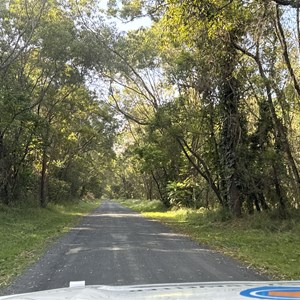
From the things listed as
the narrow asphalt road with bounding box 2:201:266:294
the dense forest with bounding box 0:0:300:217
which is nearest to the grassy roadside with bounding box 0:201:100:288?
the narrow asphalt road with bounding box 2:201:266:294

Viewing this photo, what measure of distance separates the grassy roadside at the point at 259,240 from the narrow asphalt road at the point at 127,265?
60 cm

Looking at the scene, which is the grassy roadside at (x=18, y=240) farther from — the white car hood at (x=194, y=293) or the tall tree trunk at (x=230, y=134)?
the tall tree trunk at (x=230, y=134)

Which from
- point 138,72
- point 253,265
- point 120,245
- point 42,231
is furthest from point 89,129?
point 253,265

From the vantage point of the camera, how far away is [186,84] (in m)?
21.3

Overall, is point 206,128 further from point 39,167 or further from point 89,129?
point 39,167

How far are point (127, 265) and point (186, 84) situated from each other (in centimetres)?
1354

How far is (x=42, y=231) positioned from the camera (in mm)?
17609

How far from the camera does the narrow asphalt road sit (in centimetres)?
790

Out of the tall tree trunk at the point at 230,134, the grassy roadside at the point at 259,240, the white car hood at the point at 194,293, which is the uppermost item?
the tall tree trunk at the point at 230,134

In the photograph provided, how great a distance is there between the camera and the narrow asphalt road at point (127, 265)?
7898 mm

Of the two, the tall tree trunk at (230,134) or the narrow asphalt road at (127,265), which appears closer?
the narrow asphalt road at (127,265)

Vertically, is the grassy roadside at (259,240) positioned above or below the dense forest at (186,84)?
below

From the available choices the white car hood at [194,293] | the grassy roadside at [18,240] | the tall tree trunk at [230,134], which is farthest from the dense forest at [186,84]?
the white car hood at [194,293]

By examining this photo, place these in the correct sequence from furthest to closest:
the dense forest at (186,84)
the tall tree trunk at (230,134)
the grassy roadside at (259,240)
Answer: the tall tree trunk at (230,134)
the dense forest at (186,84)
the grassy roadside at (259,240)
